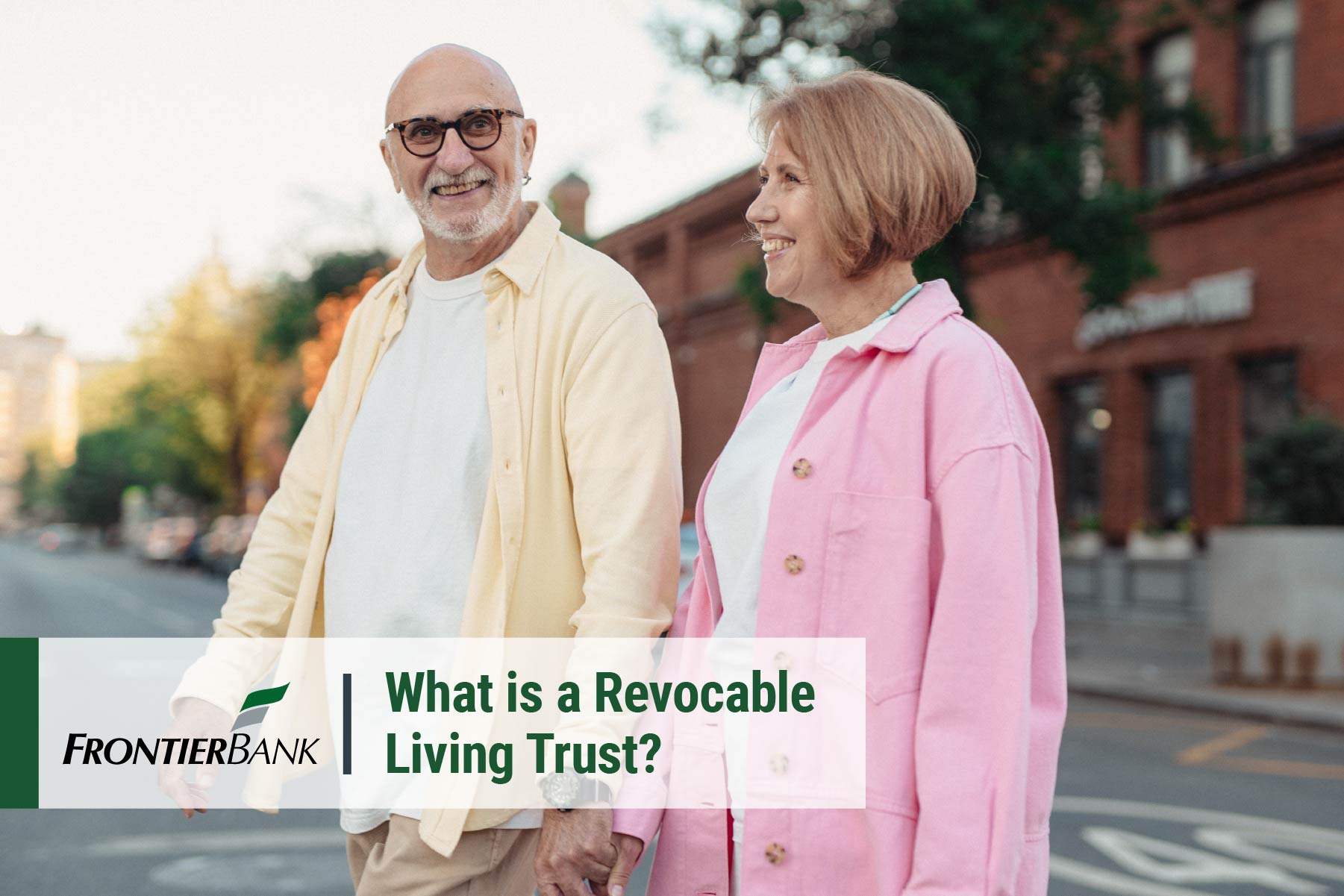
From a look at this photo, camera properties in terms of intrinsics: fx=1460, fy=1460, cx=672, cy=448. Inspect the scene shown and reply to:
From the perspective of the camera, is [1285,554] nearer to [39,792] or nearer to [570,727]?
[39,792]

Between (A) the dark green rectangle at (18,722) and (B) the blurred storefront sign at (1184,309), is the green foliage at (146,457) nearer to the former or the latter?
(B) the blurred storefront sign at (1184,309)

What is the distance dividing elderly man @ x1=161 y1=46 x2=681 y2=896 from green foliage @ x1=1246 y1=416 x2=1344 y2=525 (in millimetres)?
12905

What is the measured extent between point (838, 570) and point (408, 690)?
2.74ft

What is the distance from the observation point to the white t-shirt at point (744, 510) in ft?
7.38

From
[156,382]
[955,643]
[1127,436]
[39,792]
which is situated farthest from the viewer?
[156,382]

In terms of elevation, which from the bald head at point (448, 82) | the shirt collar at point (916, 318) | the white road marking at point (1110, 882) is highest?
the bald head at point (448, 82)

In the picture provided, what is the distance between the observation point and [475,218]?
2.64 m

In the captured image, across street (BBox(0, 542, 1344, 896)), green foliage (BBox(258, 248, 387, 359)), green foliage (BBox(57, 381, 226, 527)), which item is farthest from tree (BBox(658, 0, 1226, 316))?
green foliage (BBox(57, 381, 226, 527))

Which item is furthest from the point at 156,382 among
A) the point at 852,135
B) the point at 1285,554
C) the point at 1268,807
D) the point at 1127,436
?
the point at 852,135

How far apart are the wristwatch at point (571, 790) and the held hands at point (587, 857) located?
0.01m

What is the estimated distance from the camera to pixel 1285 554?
13539mm

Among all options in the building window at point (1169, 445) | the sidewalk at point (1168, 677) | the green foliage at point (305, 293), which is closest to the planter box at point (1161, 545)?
the building window at point (1169, 445)

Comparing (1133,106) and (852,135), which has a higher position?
(1133,106)

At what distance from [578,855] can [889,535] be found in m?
0.73
